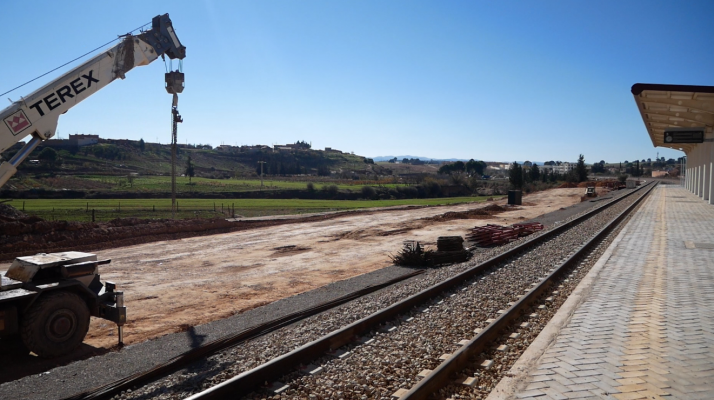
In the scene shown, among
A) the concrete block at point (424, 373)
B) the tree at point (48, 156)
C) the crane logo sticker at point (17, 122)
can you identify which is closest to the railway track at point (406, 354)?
the concrete block at point (424, 373)

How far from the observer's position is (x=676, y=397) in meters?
5.50

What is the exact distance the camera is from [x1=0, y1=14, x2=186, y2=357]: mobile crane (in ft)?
26.0

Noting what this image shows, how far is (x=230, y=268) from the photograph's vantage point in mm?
17906

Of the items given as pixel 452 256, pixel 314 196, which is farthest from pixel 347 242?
pixel 314 196

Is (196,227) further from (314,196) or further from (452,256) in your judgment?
(314,196)

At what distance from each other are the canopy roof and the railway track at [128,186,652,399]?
519 inches

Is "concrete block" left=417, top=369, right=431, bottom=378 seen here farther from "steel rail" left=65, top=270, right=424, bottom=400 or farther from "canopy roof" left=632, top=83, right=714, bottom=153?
"canopy roof" left=632, top=83, right=714, bottom=153

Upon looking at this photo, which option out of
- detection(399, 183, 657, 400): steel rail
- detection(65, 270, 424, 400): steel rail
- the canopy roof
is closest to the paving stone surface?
detection(399, 183, 657, 400): steel rail

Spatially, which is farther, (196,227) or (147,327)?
(196,227)

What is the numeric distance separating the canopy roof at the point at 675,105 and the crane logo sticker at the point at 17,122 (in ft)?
67.3

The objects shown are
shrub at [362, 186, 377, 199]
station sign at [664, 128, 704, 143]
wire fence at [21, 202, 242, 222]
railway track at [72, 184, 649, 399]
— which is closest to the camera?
railway track at [72, 184, 649, 399]

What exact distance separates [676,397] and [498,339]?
283 centimetres

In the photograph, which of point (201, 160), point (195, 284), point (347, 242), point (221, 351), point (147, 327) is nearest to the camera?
point (221, 351)

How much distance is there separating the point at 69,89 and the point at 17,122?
48.5 inches
